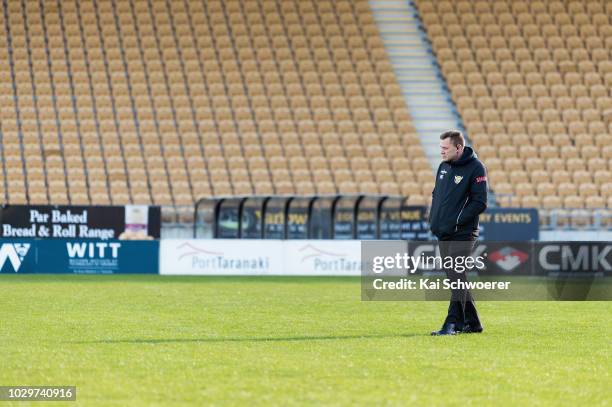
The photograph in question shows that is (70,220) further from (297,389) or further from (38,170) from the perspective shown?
(297,389)

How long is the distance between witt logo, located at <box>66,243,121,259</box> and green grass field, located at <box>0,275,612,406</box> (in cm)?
863

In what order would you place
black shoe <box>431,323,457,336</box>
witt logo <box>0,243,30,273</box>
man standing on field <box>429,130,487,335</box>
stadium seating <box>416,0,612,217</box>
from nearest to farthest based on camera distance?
1. man standing on field <box>429,130,487,335</box>
2. black shoe <box>431,323,457,336</box>
3. witt logo <box>0,243,30,273</box>
4. stadium seating <box>416,0,612,217</box>

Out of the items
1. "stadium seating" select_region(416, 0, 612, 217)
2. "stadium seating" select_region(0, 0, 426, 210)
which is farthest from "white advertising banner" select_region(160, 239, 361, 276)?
"stadium seating" select_region(416, 0, 612, 217)

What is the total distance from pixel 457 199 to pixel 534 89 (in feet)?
94.8

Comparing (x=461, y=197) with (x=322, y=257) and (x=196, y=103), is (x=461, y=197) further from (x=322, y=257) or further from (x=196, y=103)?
(x=196, y=103)

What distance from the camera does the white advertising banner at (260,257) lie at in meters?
26.7

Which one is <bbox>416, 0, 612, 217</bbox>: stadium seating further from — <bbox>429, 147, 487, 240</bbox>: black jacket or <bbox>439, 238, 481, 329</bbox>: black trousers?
<bbox>429, 147, 487, 240</bbox>: black jacket

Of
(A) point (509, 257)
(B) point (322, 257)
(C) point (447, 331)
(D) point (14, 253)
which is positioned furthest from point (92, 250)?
(C) point (447, 331)

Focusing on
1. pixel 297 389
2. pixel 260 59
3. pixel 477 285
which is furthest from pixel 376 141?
pixel 297 389

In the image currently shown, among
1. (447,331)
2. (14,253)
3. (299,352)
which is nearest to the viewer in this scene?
(299,352)

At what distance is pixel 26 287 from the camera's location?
2041cm

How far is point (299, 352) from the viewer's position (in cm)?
1012

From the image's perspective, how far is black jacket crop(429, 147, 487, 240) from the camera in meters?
11.5

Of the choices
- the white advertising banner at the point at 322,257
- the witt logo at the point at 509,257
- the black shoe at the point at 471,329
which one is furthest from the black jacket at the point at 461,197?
the white advertising banner at the point at 322,257
